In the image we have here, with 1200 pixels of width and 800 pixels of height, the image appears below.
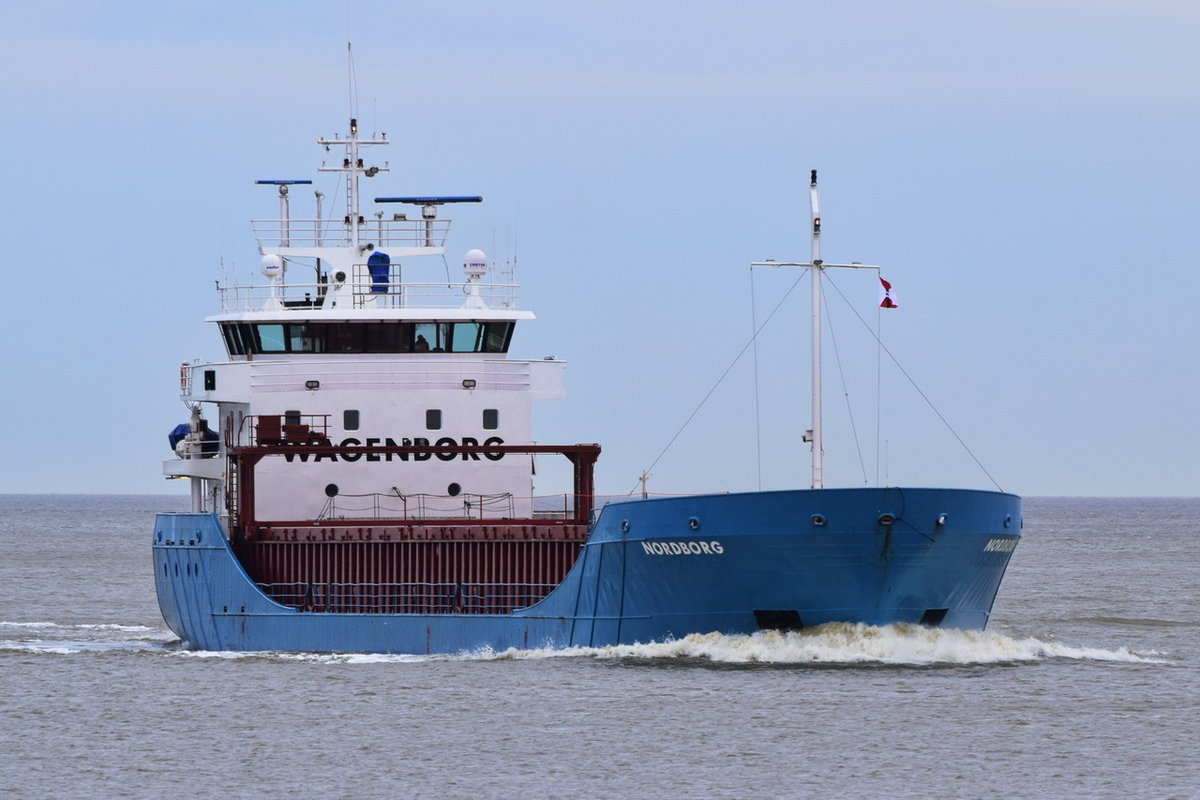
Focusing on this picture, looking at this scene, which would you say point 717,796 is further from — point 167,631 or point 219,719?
point 167,631

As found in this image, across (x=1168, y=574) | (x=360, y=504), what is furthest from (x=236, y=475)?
(x=1168, y=574)

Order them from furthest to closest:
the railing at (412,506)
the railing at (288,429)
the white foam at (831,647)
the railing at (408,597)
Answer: the railing at (412,506), the railing at (288,429), the railing at (408,597), the white foam at (831,647)

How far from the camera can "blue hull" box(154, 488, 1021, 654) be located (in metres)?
29.8

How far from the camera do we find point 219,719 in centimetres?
2969

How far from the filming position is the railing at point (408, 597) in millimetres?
34719

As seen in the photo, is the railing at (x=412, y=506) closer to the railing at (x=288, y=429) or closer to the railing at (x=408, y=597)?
the railing at (x=288, y=429)

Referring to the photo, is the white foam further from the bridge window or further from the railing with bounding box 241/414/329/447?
the bridge window

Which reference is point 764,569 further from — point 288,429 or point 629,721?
point 288,429

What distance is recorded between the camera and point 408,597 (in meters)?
35.5

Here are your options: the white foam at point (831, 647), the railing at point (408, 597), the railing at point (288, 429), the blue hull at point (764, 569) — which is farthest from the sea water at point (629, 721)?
the railing at point (288, 429)

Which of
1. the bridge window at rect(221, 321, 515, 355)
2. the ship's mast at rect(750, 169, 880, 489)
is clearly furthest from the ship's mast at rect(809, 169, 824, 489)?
the bridge window at rect(221, 321, 515, 355)

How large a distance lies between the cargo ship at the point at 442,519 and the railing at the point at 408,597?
0.04m

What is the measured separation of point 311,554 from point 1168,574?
5014 centimetres

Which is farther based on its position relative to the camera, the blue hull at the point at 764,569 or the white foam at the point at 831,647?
the white foam at the point at 831,647
